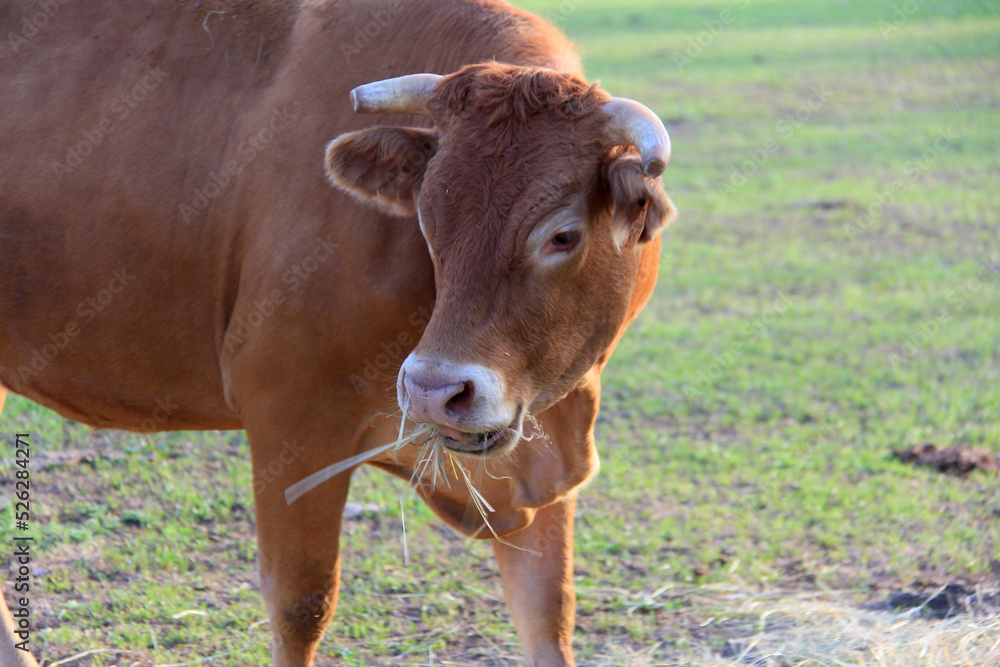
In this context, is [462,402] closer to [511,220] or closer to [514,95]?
[511,220]

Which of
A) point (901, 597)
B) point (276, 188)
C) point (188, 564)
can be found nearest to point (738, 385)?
point (901, 597)

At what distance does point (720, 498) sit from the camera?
532 cm

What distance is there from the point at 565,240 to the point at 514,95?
1.42ft

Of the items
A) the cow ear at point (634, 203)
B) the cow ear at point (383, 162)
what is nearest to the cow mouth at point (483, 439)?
the cow ear at point (634, 203)

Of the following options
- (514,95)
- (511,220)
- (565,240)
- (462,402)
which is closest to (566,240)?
(565,240)

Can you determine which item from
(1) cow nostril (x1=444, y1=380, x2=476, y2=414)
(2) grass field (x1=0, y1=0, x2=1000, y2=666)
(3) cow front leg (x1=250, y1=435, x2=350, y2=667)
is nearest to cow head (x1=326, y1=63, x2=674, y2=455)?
(1) cow nostril (x1=444, y1=380, x2=476, y2=414)

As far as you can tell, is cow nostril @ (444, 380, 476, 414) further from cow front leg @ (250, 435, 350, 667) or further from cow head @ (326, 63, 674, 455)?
cow front leg @ (250, 435, 350, 667)

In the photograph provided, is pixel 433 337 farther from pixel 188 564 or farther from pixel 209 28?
pixel 188 564

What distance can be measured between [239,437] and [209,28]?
8.97 feet

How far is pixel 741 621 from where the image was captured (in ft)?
14.2

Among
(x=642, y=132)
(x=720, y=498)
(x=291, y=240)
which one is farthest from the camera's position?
(x=720, y=498)

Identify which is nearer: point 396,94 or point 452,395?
point 452,395

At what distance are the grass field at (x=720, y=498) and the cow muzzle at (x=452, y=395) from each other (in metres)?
1.78

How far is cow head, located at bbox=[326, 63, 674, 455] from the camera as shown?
264cm
